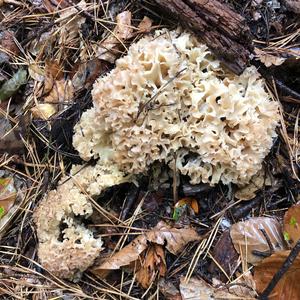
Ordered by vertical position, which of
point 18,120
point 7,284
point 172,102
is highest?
point 172,102

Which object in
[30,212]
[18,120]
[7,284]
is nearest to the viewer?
[7,284]

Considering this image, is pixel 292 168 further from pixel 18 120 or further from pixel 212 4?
pixel 18 120

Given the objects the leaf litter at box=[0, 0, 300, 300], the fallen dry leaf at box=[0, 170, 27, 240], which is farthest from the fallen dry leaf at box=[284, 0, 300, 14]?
the fallen dry leaf at box=[0, 170, 27, 240]

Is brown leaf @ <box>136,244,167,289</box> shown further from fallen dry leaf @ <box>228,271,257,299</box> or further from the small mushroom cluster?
fallen dry leaf @ <box>228,271,257,299</box>

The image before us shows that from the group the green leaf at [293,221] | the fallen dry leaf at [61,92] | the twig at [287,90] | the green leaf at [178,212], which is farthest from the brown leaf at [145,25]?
the green leaf at [293,221]

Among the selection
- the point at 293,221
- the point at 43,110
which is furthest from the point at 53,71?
the point at 293,221

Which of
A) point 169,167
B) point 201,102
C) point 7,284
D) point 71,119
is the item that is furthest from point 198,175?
point 7,284
